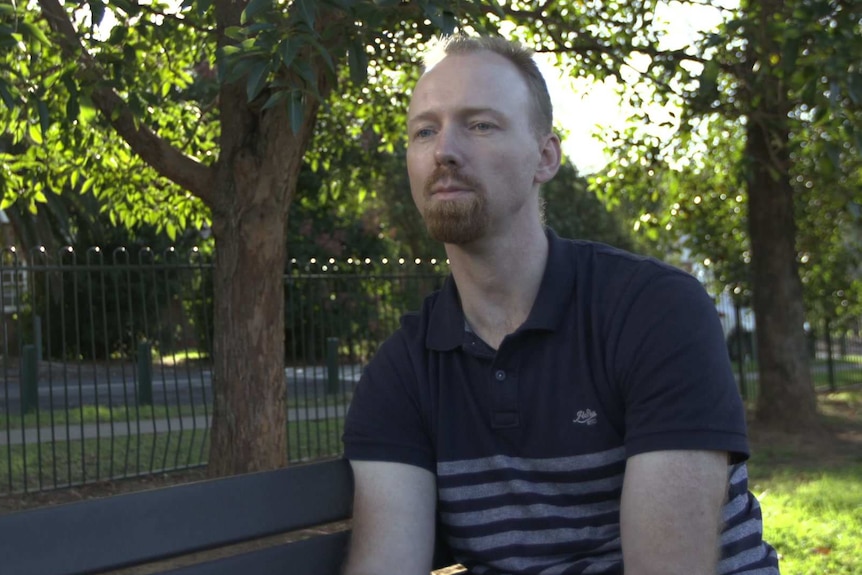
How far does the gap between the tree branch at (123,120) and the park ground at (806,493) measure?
2.19 metres

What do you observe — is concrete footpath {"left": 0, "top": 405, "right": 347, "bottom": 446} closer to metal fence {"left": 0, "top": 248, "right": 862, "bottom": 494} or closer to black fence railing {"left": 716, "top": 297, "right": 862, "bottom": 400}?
metal fence {"left": 0, "top": 248, "right": 862, "bottom": 494}

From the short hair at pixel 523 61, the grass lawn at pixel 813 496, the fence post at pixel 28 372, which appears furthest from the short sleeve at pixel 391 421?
the fence post at pixel 28 372

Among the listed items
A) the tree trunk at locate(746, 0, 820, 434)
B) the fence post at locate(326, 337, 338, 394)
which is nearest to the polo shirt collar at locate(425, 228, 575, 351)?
the fence post at locate(326, 337, 338, 394)

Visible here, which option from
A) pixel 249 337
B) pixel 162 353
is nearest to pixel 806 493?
pixel 249 337

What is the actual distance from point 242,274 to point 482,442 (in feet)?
14.9

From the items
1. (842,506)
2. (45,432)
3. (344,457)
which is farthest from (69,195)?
(344,457)

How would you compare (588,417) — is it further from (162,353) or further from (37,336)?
(37,336)

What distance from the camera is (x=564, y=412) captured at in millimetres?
2428

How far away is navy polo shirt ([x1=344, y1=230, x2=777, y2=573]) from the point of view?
7.63 ft

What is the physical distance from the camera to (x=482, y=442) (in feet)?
8.20

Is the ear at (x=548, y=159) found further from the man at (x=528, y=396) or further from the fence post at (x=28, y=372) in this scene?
the fence post at (x=28, y=372)

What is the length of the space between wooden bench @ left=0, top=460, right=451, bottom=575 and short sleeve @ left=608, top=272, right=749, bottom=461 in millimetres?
676

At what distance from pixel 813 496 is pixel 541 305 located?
5890 mm

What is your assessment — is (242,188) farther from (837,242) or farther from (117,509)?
(837,242)
